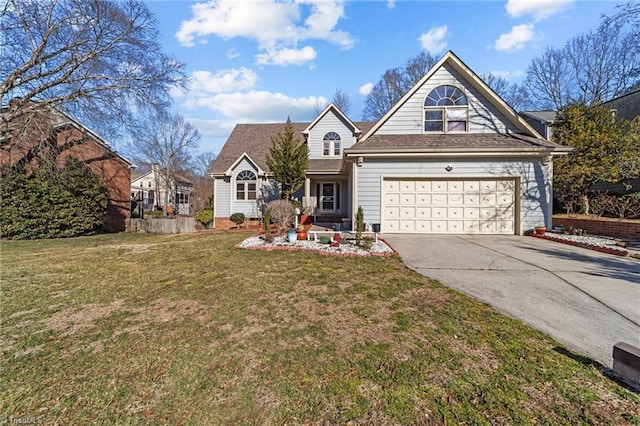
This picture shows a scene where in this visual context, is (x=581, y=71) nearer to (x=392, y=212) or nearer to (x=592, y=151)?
(x=592, y=151)

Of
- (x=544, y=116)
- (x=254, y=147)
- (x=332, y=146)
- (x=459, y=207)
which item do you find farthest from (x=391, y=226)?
(x=254, y=147)

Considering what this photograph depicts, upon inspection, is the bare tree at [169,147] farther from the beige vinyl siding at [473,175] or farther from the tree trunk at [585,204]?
the tree trunk at [585,204]

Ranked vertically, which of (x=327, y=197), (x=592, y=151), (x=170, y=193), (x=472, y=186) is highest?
(x=592, y=151)

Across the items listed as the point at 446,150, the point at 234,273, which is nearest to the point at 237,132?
the point at 446,150

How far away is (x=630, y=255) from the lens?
279 inches

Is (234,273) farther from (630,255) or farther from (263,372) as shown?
(630,255)

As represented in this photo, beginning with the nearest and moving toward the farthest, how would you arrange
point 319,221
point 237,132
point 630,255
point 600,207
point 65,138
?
point 630,255 → point 600,207 → point 65,138 → point 319,221 → point 237,132

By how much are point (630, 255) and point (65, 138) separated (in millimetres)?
24194

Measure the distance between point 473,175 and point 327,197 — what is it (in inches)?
348

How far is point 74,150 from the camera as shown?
15391mm

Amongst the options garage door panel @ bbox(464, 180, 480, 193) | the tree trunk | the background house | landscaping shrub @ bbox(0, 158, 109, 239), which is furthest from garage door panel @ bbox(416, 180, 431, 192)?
the background house

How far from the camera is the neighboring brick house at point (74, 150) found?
495 inches

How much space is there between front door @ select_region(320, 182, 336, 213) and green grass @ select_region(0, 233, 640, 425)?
40.3 feet

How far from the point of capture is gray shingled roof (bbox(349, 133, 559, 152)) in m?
10.3
